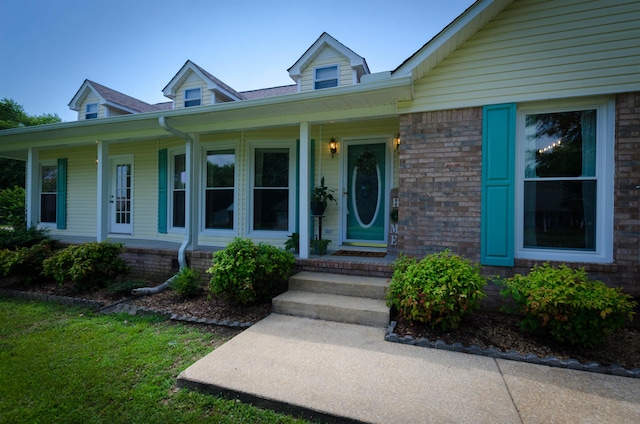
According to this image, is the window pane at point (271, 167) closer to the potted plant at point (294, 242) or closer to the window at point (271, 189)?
the window at point (271, 189)

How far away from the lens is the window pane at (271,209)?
5977mm

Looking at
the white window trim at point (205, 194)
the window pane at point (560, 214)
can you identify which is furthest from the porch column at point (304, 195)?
the window pane at point (560, 214)

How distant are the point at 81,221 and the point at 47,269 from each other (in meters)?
3.70

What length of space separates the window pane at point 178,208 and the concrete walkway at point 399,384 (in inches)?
175

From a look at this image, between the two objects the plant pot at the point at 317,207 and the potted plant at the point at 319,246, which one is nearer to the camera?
the potted plant at the point at 319,246

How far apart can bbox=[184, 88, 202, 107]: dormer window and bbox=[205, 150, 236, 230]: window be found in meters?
2.22

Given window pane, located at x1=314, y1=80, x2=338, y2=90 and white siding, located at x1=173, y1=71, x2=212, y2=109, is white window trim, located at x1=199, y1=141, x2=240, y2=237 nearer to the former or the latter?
white siding, located at x1=173, y1=71, x2=212, y2=109

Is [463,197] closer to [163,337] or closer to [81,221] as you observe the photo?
[163,337]

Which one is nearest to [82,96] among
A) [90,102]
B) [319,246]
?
[90,102]

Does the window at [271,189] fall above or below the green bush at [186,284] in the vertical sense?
above

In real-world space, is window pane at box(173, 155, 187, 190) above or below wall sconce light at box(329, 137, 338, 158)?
below

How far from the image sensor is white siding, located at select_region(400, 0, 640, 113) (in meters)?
3.44

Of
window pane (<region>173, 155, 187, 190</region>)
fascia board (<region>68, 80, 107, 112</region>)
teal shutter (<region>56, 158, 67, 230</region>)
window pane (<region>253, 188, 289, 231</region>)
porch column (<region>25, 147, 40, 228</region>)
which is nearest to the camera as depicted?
window pane (<region>253, 188, 289, 231</region>)

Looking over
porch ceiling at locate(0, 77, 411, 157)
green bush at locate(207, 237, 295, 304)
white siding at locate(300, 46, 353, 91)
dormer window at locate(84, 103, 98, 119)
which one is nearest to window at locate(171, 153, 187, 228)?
porch ceiling at locate(0, 77, 411, 157)
